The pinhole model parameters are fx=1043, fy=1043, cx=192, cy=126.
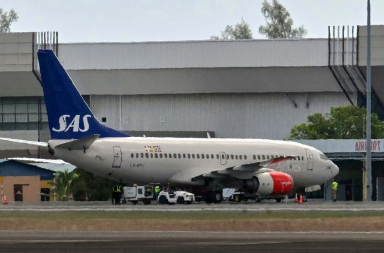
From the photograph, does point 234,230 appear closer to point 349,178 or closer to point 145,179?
point 145,179

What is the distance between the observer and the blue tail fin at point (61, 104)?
51.2 meters

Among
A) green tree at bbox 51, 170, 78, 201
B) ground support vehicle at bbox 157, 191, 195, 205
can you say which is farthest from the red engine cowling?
green tree at bbox 51, 170, 78, 201

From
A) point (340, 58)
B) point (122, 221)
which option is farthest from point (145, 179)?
point (340, 58)

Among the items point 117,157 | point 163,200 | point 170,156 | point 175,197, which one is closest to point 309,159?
point 170,156

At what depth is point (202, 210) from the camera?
1797 inches

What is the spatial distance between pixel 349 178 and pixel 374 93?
20265 millimetres

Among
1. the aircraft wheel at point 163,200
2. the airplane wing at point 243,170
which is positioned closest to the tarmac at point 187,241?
the aircraft wheel at point 163,200

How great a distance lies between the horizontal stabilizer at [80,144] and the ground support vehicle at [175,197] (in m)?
5.46

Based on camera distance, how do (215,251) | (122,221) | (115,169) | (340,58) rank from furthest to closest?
(340,58) < (115,169) < (122,221) < (215,251)

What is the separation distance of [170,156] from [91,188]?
12.6 meters

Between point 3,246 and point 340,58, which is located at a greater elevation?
point 340,58

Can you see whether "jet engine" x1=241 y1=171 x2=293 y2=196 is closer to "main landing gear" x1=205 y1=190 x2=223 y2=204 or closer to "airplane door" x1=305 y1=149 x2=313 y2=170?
"main landing gear" x1=205 y1=190 x2=223 y2=204

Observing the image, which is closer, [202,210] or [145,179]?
[202,210]

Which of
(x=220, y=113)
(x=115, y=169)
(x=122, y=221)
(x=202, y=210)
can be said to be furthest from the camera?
(x=220, y=113)
